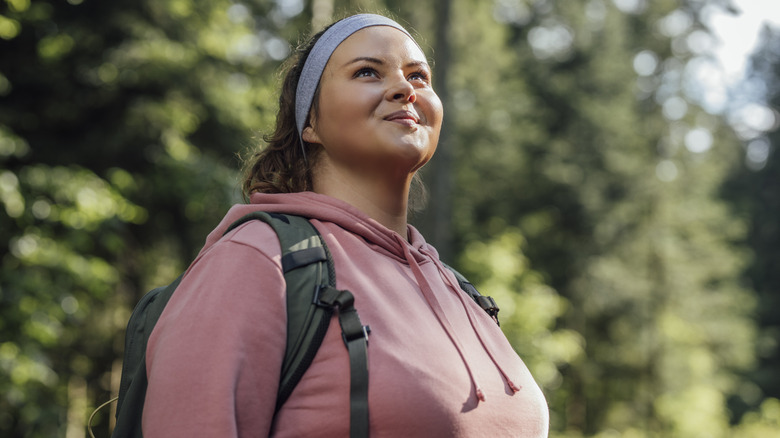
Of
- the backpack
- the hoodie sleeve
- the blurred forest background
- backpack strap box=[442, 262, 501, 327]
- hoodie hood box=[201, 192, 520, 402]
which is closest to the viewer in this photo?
the hoodie sleeve

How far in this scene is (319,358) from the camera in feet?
4.62

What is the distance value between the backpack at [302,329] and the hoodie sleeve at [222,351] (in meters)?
0.03

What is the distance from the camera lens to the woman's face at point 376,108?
5.82 feet

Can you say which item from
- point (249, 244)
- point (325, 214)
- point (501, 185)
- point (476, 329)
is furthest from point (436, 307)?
point (501, 185)

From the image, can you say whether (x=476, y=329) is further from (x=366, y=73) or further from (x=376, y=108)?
(x=366, y=73)

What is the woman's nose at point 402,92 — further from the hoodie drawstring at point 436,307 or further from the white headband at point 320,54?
the hoodie drawstring at point 436,307

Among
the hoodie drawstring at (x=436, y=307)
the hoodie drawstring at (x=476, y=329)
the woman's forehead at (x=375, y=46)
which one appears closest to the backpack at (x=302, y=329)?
the hoodie drawstring at (x=436, y=307)

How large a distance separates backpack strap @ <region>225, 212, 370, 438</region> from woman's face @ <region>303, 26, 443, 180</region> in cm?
40

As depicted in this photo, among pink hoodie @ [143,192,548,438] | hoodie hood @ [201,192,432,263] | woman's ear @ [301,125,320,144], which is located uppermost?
woman's ear @ [301,125,320,144]

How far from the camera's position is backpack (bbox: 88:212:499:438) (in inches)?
54.5

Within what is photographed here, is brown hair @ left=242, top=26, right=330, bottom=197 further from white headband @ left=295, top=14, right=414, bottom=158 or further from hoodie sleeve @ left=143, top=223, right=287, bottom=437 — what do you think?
hoodie sleeve @ left=143, top=223, right=287, bottom=437

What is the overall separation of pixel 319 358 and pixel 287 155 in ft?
2.49

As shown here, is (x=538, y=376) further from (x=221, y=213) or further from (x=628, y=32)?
(x=628, y=32)

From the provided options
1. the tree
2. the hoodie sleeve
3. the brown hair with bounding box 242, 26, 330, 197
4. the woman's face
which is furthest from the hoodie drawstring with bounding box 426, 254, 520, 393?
the tree
